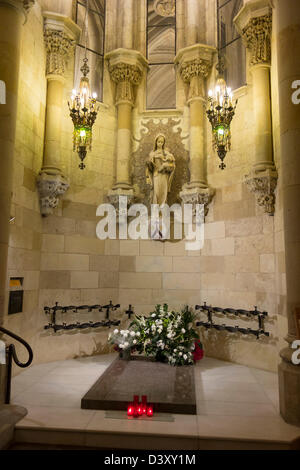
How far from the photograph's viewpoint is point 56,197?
24.5ft

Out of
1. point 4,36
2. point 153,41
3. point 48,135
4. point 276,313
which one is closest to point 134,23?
point 153,41

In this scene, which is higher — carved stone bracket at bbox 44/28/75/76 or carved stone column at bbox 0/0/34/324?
carved stone bracket at bbox 44/28/75/76

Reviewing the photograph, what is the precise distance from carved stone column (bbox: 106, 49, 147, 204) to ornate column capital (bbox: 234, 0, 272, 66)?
2740 millimetres

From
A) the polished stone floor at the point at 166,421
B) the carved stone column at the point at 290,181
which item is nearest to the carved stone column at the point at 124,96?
the carved stone column at the point at 290,181

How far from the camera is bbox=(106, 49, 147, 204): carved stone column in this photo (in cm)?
862

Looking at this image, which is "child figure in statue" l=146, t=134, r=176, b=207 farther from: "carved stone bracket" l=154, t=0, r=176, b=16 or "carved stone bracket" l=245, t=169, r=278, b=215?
"carved stone bracket" l=154, t=0, r=176, b=16

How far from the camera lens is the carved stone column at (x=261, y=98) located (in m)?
6.95

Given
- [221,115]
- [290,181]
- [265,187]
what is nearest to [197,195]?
[265,187]

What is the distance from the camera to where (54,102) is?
25.1ft

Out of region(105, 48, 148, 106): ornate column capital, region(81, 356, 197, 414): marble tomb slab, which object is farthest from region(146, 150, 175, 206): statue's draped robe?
region(81, 356, 197, 414): marble tomb slab

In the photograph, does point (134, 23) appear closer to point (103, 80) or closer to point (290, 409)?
point (103, 80)

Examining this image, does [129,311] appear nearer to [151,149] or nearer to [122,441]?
[151,149]

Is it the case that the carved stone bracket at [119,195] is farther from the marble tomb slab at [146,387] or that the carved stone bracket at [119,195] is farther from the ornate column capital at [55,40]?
the marble tomb slab at [146,387]

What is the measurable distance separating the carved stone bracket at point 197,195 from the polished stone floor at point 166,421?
392cm
